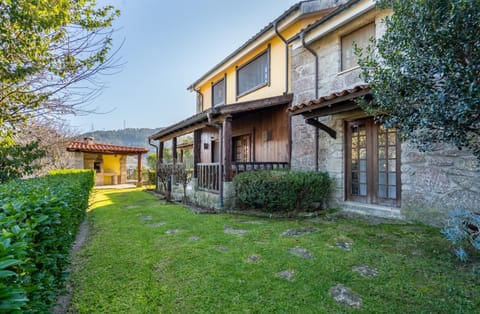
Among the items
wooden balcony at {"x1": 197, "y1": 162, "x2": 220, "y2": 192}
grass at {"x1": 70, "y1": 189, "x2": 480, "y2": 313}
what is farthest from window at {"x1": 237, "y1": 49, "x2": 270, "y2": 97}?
grass at {"x1": 70, "y1": 189, "x2": 480, "y2": 313}

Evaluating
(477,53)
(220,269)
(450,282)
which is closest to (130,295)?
(220,269)

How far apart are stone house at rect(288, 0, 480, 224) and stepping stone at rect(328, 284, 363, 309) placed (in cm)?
324

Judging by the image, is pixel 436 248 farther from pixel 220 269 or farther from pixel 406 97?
pixel 220 269

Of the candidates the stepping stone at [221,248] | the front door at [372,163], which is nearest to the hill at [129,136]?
the front door at [372,163]

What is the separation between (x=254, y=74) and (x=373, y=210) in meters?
6.73

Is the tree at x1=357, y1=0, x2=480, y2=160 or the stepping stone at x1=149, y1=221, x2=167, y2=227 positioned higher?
the tree at x1=357, y1=0, x2=480, y2=160

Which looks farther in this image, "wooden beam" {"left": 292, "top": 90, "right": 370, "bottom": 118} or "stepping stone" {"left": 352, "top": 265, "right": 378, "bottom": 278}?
"wooden beam" {"left": 292, "top": 90, "right": 370, "bottom": 118}

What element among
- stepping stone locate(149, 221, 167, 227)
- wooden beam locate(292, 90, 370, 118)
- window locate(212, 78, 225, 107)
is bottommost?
stepping stone locate(149, 221, 167, 227)

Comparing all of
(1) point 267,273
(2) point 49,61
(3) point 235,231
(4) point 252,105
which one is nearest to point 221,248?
(3) point 235,231

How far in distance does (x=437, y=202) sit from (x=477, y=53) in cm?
305

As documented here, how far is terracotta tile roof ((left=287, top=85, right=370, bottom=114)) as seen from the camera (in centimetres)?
476

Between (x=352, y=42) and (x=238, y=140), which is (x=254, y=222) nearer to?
(x=352, y=42)

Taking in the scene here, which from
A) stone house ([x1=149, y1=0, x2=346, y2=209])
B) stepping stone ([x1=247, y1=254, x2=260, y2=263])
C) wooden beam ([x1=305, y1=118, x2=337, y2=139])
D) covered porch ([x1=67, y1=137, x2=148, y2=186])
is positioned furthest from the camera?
covered porch ([x1=67, y1=137, x2=148, y2=186])

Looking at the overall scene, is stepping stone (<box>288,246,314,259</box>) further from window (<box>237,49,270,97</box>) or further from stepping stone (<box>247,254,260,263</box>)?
window (<box>237,49,270,97</box>)
